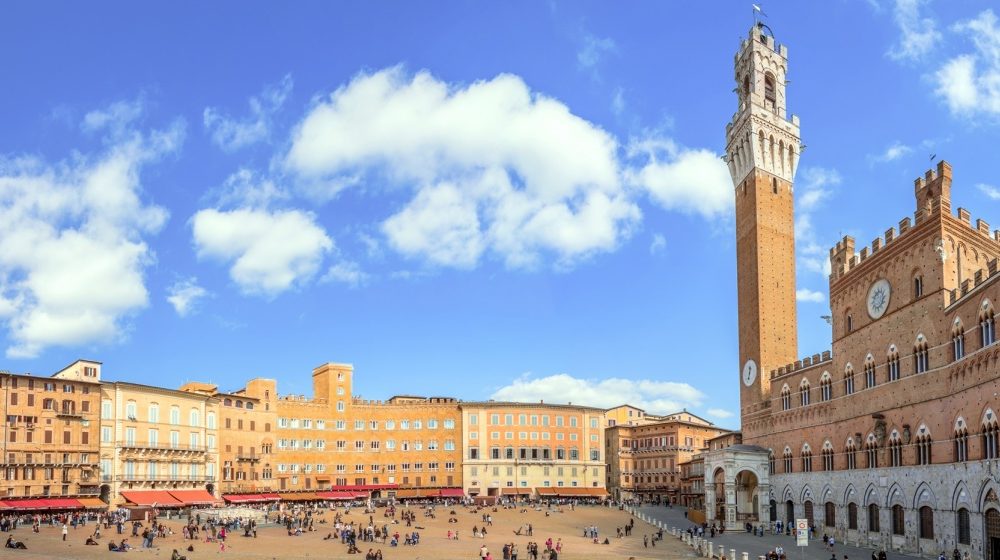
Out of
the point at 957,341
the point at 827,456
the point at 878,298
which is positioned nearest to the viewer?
the point at 957,341

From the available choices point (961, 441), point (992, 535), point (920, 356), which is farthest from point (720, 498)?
point (992, 535)

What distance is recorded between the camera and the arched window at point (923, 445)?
48.1 metres

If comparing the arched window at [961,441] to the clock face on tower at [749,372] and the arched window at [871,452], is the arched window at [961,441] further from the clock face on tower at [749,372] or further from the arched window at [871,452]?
the clock face on tower at [749,372]

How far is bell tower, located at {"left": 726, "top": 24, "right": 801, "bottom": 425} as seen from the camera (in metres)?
75.1

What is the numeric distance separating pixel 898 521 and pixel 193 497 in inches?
2254

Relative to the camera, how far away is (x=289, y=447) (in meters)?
96.7

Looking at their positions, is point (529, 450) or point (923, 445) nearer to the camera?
point (923, 445)

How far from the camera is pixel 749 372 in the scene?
250ft

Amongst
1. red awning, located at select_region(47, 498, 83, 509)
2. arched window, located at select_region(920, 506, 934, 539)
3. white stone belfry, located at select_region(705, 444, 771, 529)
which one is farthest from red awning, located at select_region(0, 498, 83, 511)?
arched window, located at select_region(920, 506, 934, 539)

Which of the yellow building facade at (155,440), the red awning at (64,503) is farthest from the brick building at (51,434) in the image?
the yellow building facade at (155,440)

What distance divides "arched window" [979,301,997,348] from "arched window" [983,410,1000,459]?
10.1 feet

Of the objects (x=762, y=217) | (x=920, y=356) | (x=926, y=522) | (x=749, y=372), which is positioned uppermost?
(x=762, y=217)

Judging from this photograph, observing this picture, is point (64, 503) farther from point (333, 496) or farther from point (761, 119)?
point (761, 119)

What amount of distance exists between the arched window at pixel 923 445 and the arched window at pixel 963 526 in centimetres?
363
